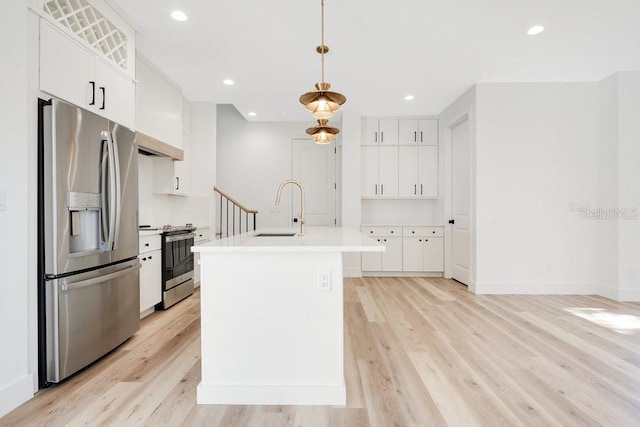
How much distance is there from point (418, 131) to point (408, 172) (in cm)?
70

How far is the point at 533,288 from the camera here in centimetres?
416

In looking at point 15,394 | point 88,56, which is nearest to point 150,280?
point 15,394

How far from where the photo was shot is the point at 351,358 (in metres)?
2.32

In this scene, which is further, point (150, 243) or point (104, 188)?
point (150, 243)

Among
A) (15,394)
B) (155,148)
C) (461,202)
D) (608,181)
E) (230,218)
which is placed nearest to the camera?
(15,394)

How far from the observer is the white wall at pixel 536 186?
4094 mm

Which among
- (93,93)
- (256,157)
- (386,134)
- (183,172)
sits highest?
(386,134)

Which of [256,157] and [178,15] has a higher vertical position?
[178,15]

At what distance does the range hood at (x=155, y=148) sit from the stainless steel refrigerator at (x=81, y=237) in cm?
71

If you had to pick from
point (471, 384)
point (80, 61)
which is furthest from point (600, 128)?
point (80, 61)

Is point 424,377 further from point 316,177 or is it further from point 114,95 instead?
point 316,177

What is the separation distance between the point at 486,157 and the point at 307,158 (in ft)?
9.65

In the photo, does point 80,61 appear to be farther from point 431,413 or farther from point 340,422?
point 431,413

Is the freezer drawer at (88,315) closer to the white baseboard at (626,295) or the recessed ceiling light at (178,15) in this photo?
the recessed ceiling light at (178,15)
